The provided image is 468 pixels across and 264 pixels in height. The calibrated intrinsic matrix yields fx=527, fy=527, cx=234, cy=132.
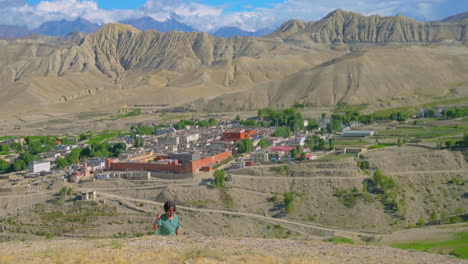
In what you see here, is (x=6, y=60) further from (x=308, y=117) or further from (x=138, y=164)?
(x=138, y=164)

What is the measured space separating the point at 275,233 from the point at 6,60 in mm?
173333

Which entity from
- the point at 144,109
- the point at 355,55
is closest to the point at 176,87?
the point at 144,109

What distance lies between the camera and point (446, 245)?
26750 mm

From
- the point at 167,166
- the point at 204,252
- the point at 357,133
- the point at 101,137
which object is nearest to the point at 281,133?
the point at 357,133

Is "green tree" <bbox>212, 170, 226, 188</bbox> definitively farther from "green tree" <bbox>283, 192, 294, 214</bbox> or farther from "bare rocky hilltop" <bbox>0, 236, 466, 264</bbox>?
"bare rocky hilltop" <bbox>0, 236, 466, 264</bbox>

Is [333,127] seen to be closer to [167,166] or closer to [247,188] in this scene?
[167,166]

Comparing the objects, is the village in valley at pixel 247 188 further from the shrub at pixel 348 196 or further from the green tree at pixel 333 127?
the green tree at pixel 333 127

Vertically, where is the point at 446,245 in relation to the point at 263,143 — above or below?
below

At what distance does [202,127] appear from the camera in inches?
3263

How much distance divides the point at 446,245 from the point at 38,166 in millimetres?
39919

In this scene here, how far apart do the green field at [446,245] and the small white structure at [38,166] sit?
37.8 metres

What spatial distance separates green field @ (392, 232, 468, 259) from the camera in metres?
24.7

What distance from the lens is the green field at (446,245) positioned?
972 inches

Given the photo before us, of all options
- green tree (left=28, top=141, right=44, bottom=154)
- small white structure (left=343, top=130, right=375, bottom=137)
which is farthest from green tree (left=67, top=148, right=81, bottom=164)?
small white structure (left=343, top=130, right=375, bottom=137)
